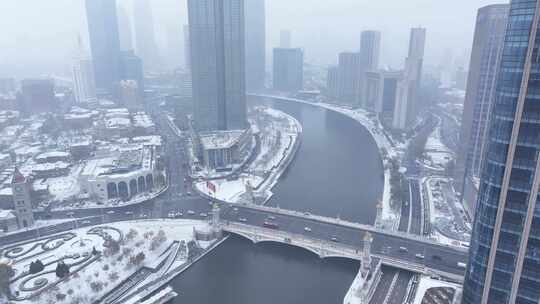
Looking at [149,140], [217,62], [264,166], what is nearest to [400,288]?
[264,166]

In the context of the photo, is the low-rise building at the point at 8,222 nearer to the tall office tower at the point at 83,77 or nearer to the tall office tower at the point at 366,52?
the tall office tower at the point at 83,77

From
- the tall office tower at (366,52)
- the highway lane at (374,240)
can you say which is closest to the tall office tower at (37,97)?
the highway lane at (374,240)

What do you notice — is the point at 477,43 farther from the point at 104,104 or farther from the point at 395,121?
the point at 104,104

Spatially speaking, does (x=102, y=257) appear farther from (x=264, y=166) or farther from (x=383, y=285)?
(x=264, y=166)

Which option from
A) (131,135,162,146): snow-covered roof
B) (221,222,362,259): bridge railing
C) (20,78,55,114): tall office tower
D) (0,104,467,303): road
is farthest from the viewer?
(20,78,55,114): tall office tower

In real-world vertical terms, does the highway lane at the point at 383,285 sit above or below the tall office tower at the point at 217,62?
below

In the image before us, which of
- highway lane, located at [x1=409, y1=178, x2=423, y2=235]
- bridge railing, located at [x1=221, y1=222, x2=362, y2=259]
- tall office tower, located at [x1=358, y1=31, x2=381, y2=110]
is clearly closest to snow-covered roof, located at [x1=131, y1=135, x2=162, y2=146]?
bridge railing, located at [x1=221, y1=222, x2=362, y2=259]

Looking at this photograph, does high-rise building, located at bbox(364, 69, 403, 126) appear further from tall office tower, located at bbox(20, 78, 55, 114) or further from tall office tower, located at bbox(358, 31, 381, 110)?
tall office tower, located at bbox(20, 78, 55, 114)
